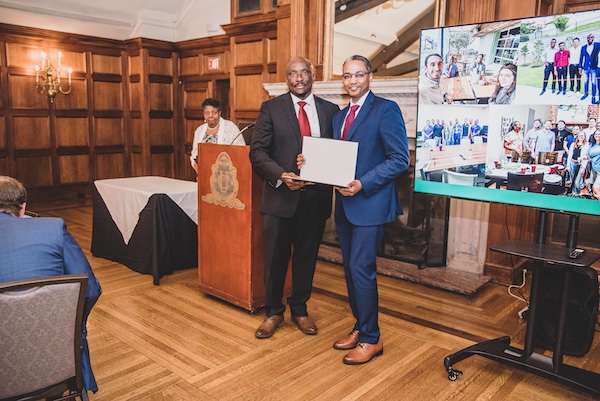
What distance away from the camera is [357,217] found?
2.56 metres

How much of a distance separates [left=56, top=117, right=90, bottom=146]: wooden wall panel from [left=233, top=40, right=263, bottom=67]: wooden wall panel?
8.78 feet

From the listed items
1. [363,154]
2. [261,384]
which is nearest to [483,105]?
[363,154]

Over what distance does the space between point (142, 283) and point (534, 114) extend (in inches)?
120

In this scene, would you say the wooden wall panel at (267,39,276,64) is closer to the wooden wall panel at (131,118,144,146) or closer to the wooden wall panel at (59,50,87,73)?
the wooden wall panel at (131,118,144,146)

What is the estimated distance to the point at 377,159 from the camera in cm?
259

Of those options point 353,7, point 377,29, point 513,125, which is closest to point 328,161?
point 513,125

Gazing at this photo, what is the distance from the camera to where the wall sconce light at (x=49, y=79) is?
6.91 metres

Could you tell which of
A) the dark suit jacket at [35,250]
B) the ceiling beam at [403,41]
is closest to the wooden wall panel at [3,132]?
the ceiling beam at [403,41]

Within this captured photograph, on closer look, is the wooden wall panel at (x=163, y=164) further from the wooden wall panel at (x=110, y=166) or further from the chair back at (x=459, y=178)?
the chair back at (x=459, y=178)

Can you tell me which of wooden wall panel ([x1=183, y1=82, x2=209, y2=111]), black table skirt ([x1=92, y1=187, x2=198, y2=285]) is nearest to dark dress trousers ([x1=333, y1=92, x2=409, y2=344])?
black table skirt ([x1=92, y1=187, x2=198, y2=285])

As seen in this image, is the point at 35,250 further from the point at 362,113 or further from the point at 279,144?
the point at 362,113

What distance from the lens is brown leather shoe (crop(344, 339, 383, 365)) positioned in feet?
8.66

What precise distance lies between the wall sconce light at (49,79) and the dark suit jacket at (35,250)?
5886 mm

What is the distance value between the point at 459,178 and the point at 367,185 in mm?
499
